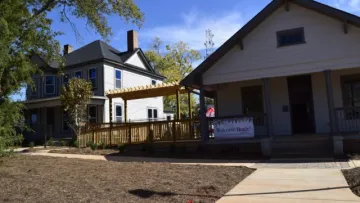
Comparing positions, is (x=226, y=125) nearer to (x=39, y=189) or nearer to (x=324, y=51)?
(x=324, y=51)

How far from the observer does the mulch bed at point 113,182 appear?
21.6 feet

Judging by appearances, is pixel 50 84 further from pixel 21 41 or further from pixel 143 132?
pixel 21 41

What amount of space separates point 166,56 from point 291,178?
145 ft

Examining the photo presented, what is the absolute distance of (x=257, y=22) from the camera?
1490 cm

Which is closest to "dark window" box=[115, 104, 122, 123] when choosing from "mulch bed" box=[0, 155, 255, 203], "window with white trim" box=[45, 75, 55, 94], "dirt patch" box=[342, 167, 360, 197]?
"window with white trim" box=[45, 75, 55, 94]

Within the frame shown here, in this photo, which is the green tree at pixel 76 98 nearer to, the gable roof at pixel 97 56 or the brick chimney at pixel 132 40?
the gable roof at pixel 97 56

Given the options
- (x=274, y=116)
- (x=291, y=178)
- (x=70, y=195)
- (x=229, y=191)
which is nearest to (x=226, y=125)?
(x=274, y=116)

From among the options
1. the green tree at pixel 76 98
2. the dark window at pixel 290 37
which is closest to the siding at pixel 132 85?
the green tree at pixel 76 98

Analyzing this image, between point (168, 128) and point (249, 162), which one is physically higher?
point (168, 128)

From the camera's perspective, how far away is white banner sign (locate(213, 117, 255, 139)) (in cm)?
1438

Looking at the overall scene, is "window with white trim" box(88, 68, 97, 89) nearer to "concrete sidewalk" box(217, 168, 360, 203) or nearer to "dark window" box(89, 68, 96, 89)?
"dark window" box(89, 68, 96, 89)

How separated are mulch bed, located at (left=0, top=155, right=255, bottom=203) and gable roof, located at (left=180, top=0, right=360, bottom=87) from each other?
6.41 m

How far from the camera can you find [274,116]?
16.1 metres

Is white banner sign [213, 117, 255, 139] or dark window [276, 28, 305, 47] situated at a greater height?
dark window [276, 28, 305, 47]
